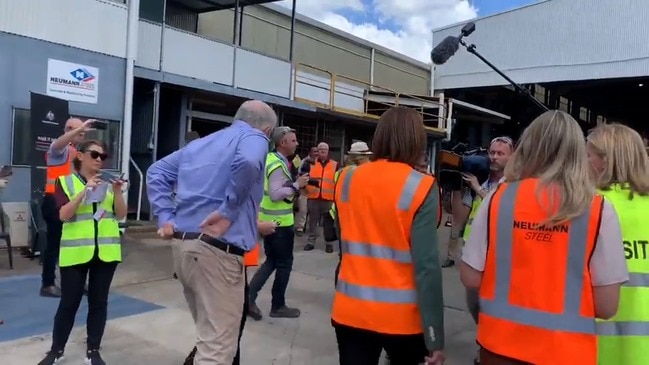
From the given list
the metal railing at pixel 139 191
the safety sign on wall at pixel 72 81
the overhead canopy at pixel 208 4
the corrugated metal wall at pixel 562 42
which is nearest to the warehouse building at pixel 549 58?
the corrugated metal wall at pixel 562 42

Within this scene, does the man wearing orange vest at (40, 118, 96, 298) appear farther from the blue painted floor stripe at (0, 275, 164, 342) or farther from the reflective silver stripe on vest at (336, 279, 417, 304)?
the reflective silver stripe on vest at (336, 279, 417, 304)

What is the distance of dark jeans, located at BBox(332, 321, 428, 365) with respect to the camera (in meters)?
2.40

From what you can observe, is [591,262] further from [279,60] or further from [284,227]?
[279,60]

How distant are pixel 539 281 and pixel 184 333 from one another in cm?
364

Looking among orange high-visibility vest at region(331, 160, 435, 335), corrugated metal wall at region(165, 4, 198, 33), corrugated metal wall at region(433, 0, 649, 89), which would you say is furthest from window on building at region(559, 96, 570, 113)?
orange high-visibility vest at region(331, 160, 435, 335)

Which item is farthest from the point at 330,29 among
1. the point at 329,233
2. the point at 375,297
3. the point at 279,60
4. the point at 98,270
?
the point at 375,297

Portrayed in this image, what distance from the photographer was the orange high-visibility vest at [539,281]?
192cm

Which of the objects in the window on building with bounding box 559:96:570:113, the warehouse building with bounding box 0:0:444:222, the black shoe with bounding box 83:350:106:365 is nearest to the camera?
the black shoe with bounding box 83:350:106:365

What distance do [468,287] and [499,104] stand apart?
76.5 ft

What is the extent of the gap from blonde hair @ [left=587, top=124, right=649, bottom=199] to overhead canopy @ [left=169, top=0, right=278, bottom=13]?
37.3 ft

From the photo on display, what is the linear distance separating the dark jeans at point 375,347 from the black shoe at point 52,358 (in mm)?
2424

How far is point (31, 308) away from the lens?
5.41 metres

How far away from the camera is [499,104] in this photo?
24.1m

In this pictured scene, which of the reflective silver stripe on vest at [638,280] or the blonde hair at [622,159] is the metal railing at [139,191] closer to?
the blonde hair at [622,159]
